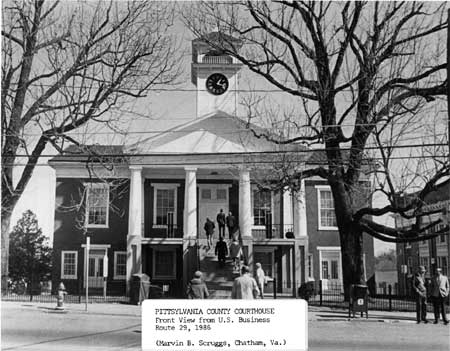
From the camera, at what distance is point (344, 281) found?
4.86 m

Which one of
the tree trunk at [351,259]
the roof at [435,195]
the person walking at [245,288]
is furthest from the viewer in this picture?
the tree trunk at [351,259]

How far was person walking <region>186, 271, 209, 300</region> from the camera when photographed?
13.9 feet

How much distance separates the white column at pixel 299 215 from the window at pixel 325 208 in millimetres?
156

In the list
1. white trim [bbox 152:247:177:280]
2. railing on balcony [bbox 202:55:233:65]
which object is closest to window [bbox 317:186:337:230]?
white trim [bbox 152:247:177:280]

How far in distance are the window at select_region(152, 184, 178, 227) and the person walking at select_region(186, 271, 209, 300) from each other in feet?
2.22

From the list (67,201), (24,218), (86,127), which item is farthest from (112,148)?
(24,218)

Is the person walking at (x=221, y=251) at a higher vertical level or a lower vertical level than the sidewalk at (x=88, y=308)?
higher

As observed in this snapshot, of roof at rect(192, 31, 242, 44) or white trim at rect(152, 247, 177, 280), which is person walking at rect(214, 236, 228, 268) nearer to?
white trim at rect(152, 247, 177, 280)

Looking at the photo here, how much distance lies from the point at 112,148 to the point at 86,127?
34 cm

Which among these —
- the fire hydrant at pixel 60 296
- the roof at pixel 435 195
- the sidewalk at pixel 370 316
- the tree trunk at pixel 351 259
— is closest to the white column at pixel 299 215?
the tree trunk at pixel 351 259

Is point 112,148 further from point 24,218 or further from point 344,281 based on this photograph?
point 344,281

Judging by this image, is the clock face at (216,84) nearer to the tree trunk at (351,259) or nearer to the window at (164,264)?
the window at (164,264)

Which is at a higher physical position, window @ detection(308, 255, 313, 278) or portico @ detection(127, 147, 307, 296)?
portico @ detection(127, 147, 307, 296)

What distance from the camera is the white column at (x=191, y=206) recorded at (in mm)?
4906
